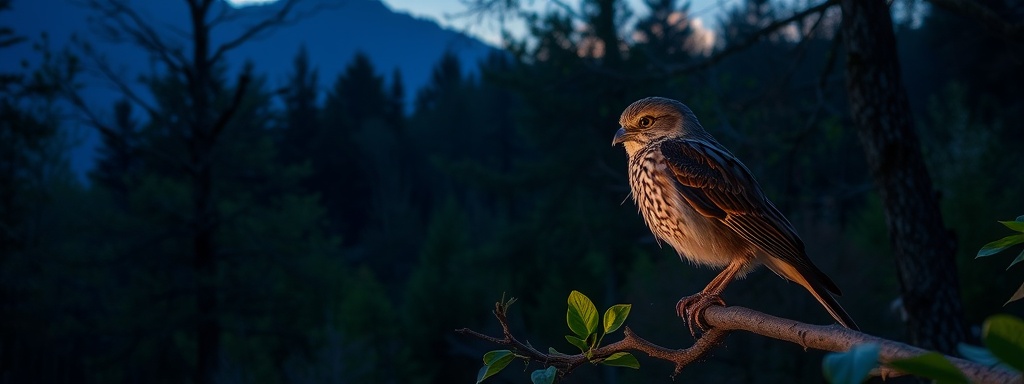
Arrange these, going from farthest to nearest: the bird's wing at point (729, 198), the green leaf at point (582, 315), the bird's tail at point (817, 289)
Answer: the bird's wing at point (729, 198) < the bird's tail at point (817, 289) < the green leaf at point (582, 315)

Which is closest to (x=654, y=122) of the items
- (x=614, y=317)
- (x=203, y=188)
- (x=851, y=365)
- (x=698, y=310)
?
(x=698, y=310)

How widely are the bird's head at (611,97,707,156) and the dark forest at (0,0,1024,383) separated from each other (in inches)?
56.7

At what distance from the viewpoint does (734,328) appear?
2396 millimetres

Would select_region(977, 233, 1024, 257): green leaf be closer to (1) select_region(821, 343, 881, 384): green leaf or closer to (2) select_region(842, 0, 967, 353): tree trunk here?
(1) select_region(821, 343, 881, 384): green leaf

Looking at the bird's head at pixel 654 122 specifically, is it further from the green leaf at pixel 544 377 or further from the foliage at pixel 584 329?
the green leaf at pixel 544 377

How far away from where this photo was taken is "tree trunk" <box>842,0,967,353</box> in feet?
16.2

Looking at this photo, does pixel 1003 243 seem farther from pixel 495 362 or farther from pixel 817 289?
pixel 817 289

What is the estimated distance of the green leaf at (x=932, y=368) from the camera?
79 centimetres

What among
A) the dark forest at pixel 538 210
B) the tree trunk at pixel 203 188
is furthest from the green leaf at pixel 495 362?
the tree trunk at pixel 203 188

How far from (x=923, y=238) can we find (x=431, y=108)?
69.4 m

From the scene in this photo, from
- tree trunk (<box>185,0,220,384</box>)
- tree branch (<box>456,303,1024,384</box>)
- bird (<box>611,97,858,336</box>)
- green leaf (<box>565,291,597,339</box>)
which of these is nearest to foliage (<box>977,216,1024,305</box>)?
tree branch (<box>456,303,1024,384</box>)

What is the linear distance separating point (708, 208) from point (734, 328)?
3.18ft

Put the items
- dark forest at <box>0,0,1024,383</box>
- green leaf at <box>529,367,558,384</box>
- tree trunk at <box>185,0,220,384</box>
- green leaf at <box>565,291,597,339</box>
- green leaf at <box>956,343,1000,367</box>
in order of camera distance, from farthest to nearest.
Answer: tree trunk at <box>185,0,220,384</box>
dark forest at <box>0,0,1024,383</box>
green leaf at <box>565,291,597,339</box>
green leaf at <box>529,367,558,384</box>
green leaf at <box>956,343,1000,367</box>

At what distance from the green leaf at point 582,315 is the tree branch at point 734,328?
0.10 metres
